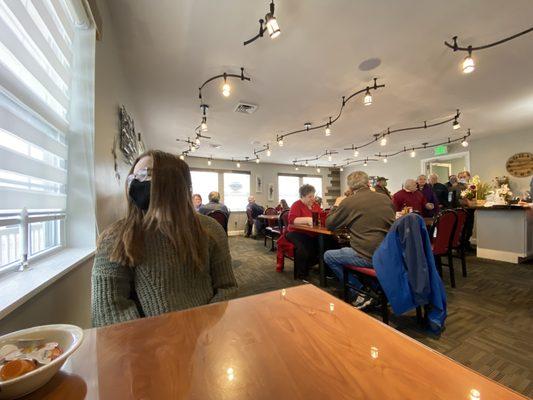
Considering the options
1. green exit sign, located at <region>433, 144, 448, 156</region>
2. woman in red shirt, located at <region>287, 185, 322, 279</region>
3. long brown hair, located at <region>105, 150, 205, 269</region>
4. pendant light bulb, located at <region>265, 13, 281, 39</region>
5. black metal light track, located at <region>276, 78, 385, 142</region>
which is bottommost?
woman in red shirt, located at <region>287, 185, 322, 279</region>

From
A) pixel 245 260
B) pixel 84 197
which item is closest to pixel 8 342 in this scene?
pixel 84 197

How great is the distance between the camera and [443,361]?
0.46 metres

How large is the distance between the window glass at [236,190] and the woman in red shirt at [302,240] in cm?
524

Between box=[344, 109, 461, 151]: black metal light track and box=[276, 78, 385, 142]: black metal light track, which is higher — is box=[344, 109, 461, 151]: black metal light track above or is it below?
below

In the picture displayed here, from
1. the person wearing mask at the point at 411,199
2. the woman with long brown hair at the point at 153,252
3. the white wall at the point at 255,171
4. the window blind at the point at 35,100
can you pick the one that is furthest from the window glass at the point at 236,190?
the woman with long brown hair at the point at 153,252

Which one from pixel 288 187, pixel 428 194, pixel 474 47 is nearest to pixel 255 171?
pixel 288 187

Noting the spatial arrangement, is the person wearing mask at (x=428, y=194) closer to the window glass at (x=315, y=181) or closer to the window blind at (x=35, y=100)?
the window blind at (x=35, y=100)

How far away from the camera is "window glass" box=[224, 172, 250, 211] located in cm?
834

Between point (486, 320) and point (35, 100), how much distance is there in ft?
11.5

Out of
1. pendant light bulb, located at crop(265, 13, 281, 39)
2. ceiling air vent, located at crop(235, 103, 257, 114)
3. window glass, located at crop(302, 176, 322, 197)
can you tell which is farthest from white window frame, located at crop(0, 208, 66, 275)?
window glass, located at crop(302, 176, 322, 197)

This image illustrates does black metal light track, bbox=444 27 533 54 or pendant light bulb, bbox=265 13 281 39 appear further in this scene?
black metal light track, bbox=444 27 533 54

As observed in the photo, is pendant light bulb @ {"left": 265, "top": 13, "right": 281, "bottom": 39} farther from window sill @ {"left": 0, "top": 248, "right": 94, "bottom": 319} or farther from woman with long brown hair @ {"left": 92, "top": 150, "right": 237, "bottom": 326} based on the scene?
window sill @ {"left": 0, "top": 248, "right": 94, "bottom": 319}

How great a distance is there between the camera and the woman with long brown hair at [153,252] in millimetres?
817

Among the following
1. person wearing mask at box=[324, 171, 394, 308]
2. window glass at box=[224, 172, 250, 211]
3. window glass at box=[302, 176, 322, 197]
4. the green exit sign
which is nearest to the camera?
person wearing mask at box=[324, 171, 394, 308]
